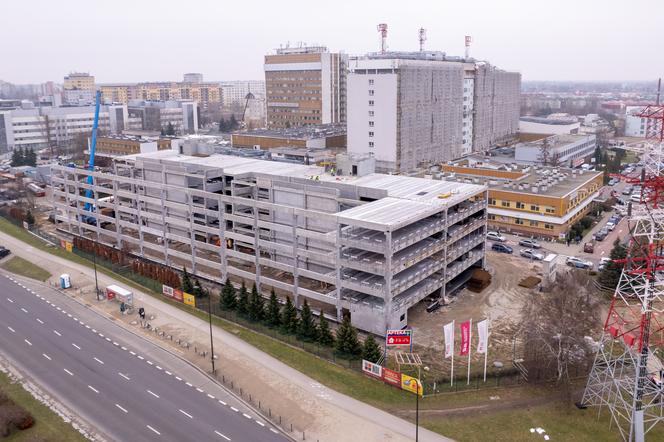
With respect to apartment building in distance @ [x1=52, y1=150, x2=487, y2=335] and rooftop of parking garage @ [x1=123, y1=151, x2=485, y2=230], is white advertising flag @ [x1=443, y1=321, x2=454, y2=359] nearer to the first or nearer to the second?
apartment building in distance @ [x1=52, y1=150, x2=487, y2=335]

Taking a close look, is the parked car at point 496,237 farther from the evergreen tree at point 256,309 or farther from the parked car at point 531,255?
the evergreen tree at point 256,309

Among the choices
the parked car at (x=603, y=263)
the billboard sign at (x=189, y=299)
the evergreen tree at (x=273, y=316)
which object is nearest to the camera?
the evergreen tree at (x=273, y=316)

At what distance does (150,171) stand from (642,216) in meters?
63.6

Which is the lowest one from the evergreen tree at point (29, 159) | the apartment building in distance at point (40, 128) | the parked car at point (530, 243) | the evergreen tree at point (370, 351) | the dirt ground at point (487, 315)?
the dirt ground at point (487, 315)

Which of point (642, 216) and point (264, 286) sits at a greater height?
point (642, 216)

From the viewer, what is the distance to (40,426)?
39094 mm

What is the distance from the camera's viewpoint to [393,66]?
117125mm

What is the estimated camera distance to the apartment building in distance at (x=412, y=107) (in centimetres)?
11875

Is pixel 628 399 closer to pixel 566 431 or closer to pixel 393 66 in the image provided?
pixel 566 431

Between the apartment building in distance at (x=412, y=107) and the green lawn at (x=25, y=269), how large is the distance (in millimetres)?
71537

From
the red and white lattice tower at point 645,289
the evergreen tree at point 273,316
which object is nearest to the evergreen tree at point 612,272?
the red and white lattice tower at point 645,289

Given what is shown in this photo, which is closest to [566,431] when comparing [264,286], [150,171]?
[264,286]

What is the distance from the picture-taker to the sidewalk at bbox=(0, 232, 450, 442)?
38375mm

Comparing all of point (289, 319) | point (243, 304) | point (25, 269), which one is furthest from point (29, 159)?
point (289, 319)
